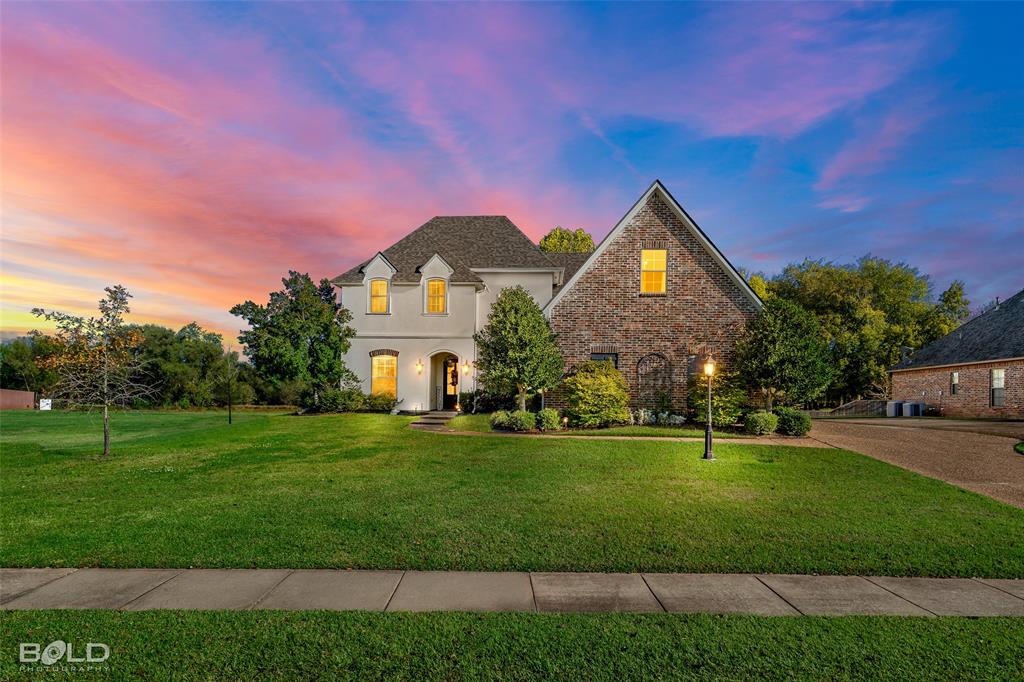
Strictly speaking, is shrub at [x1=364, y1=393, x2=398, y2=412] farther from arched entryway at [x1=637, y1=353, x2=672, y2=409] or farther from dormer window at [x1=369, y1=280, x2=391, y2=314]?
arched entryway at [x1=637, y1=353, x2=672, y2=409]

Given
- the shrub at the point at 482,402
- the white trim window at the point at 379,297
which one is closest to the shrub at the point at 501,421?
the shrub at the point at 482,402

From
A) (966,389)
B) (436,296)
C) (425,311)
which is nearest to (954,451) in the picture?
(966,389)

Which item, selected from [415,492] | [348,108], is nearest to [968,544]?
[415,492]

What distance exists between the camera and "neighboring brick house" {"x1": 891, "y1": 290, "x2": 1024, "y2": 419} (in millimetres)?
24422

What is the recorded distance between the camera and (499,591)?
4863mm

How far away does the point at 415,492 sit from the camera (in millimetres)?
8906

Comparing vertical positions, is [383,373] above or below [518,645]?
above

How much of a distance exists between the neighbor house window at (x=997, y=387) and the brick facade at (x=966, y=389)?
176mm

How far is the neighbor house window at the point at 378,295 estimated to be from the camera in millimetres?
24969

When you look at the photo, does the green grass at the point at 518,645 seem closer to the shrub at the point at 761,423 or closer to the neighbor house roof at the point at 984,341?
the shrub at the point at 761,423

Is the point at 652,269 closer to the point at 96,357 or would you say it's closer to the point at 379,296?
the point at 379,296

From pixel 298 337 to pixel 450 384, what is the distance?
328 inches

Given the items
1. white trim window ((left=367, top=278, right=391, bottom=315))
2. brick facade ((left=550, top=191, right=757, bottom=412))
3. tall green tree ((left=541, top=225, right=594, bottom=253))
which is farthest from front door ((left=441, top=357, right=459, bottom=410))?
tall green tree ((left=541, top=225, right=594, bottom=253))

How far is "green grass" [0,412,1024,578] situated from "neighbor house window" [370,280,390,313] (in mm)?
12118
